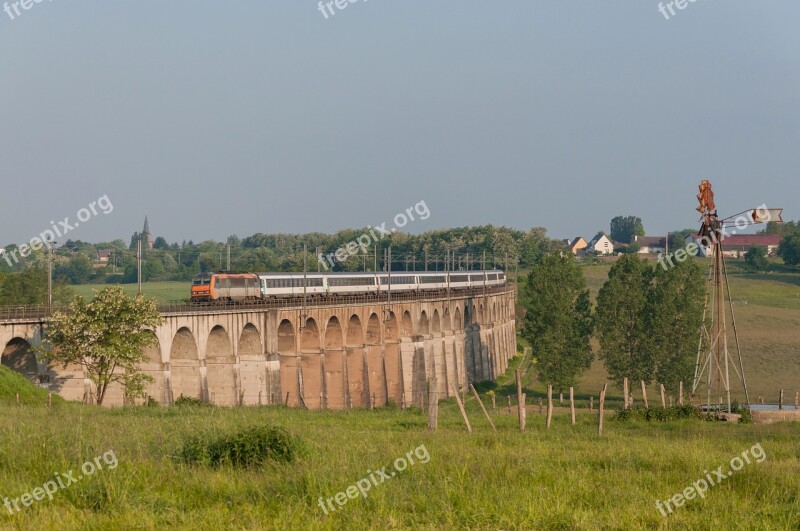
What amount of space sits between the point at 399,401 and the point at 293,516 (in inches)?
2654

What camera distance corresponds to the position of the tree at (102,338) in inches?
1780

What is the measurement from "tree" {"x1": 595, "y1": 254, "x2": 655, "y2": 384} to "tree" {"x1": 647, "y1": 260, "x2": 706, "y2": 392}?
2.47 feet

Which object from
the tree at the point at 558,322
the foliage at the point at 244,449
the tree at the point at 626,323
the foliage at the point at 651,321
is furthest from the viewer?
the tree at the point at 558,322

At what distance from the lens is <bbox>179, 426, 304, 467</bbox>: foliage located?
19.9m

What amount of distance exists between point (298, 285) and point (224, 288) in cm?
922

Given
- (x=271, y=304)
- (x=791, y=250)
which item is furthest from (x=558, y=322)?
(x=791, y=250)

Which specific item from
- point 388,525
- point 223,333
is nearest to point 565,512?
point 388,525

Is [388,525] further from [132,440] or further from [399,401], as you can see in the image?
[399,401]

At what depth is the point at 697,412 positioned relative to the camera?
4022 centimetres
